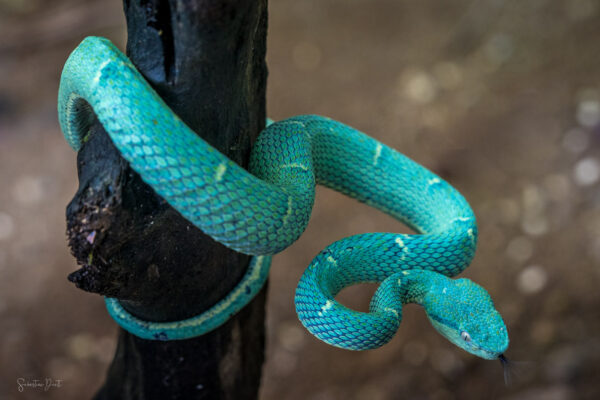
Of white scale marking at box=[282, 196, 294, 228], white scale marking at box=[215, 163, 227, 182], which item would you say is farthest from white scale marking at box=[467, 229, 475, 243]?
white scale marking at box=[215, 163, 227, 182]

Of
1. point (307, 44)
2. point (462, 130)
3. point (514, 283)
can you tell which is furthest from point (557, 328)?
point (307, 44)

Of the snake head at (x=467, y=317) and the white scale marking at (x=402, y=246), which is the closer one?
the snake head at (x=467, y=317)

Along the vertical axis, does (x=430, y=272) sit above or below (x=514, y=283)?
above

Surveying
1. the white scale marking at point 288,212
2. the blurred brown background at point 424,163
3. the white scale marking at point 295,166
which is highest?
the white scale marking at point 295,166

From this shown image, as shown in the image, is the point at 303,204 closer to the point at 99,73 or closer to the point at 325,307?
the point at 325,307

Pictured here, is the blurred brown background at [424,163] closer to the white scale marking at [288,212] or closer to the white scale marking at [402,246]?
the white scale marking at [402,246]

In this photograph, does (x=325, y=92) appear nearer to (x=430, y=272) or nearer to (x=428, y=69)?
(x=428, y=69)

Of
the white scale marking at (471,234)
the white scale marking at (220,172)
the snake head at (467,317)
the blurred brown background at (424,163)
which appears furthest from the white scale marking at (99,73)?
the blurred brown background at (424,163)

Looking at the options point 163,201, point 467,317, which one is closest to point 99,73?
point 163,201
